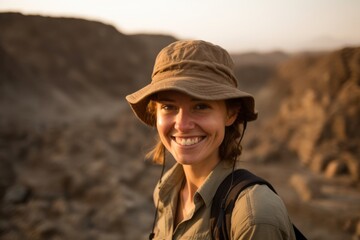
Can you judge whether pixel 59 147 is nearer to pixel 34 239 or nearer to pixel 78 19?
pixel 34 239

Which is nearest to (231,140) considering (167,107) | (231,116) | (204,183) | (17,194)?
(231,116)

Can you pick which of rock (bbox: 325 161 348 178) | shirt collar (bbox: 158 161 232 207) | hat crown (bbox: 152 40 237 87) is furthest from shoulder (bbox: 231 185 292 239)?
rock (bbox: 325 161 348 178)

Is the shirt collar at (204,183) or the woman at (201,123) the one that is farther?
the shirt collar at (204,183)

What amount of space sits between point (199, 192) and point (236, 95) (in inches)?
20.9

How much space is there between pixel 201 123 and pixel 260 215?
53 centimetres

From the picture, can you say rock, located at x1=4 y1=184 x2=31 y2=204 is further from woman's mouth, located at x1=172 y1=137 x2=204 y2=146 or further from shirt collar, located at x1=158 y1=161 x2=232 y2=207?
woman's mouth, located at x1=172 y1=137 x2=204 y2=146

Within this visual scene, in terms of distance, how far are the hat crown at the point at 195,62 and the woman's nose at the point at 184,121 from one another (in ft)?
0.63

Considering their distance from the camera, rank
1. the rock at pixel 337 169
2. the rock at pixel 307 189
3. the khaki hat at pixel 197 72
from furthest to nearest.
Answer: the rock at pixel 337 169, the rock at pixel 307 189, the khaki hat at pixel 197 72

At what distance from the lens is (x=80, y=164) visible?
7.31 m

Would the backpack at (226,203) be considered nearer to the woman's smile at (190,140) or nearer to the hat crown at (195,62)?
the woman's smile at (190,140)

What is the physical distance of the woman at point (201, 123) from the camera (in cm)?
122

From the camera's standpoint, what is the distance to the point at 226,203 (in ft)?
4.27

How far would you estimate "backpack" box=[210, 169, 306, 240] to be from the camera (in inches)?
49.4

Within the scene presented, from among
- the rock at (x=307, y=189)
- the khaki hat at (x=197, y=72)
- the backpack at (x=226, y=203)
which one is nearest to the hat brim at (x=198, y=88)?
the khaki hat at (x=197, y=72)
